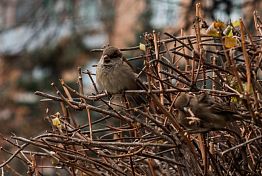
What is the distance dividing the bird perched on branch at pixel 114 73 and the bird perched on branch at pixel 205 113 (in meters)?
0.78

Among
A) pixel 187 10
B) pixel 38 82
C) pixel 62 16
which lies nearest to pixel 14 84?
pixel 38 82

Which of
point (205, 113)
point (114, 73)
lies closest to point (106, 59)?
point (114, 73)

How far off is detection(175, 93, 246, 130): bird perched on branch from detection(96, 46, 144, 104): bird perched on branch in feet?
2.55

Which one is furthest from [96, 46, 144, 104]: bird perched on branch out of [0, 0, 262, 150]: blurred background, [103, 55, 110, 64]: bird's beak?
[0, 0, 262, 150]: blurred background

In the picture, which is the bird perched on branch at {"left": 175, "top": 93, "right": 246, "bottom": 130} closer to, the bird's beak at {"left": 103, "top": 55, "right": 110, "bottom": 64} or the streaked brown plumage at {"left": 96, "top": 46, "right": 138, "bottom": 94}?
the streaked brown plumage at {"left": 96, "top": 46, "right": 138, "bottom": 94}

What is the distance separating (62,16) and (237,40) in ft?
27.7

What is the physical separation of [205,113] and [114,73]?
119 centimetres

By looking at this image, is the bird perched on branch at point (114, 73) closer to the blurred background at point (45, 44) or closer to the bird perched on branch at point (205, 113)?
the bird perched on branch at point (205, 113)

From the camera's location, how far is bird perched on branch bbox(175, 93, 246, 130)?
7.66ft

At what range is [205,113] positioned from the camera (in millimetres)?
2344

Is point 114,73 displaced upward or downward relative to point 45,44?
upward

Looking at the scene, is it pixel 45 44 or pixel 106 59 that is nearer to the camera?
pixel 106 59

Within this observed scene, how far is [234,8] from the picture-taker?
829 cm

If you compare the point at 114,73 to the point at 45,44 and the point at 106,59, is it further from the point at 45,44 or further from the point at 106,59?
the point at 45,44
